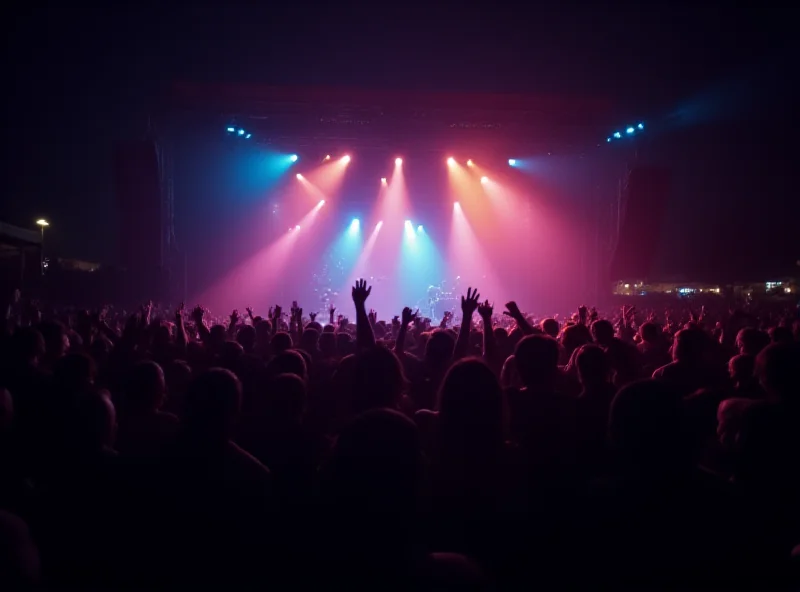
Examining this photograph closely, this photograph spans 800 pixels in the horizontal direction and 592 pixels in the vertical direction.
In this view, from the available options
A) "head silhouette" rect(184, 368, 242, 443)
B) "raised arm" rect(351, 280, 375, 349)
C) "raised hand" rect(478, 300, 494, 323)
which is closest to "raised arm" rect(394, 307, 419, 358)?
"raised arm" rect(351, 280, 375, 349)

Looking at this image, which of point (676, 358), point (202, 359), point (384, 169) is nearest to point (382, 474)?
point (676, 358)

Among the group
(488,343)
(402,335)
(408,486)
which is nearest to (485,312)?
(488,343)

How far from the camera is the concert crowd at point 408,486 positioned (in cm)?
163

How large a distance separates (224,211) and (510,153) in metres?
10.9

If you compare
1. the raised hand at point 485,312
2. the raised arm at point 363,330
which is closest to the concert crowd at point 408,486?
the raised arm at point 363,330

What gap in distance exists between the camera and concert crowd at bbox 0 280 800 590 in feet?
5.35

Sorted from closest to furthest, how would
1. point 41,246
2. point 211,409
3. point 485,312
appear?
point 211,409
point 485,312
point 41,246

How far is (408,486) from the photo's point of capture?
5.29 ft

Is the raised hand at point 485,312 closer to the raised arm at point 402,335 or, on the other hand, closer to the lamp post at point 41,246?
the raised arm at point 402,335

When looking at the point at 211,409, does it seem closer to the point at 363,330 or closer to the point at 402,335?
the point at 363,330

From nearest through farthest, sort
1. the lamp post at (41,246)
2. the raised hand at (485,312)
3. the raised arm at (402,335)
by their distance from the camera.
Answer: the raised arm at (402,335), the raised hand at (485,312), the lamp post at (41,246)

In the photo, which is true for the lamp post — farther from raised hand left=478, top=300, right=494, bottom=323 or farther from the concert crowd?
raised hand left=478, top=300, right=494, bottom=323

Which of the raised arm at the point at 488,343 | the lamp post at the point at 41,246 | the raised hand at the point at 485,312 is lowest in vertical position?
the raised arm at the point at 488,343

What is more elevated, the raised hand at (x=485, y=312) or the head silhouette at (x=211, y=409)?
the raised hand at (x=485, y=312)
